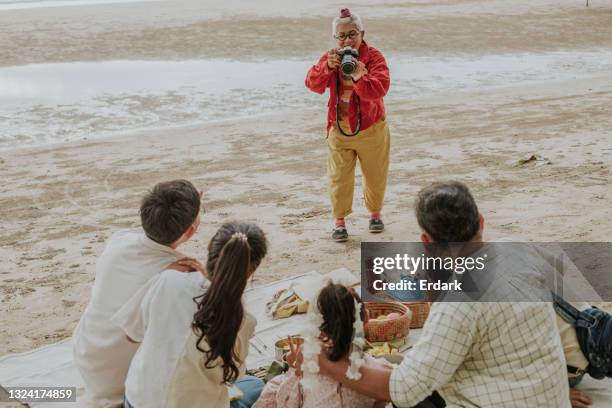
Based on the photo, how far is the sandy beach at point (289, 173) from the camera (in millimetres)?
5254

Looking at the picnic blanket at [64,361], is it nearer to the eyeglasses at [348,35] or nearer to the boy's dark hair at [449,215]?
the boy's dark hair at [449,215]

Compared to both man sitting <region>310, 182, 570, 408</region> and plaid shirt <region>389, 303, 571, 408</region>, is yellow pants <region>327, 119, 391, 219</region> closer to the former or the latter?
man sitting <region>310, 182, 570, 408</region>

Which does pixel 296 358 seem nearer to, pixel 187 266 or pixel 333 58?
pixel 187 266

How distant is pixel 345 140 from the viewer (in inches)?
206

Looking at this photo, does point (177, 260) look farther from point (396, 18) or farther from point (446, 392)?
point (396, 18)

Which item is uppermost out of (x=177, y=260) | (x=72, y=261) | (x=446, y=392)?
(x=177, y=260)

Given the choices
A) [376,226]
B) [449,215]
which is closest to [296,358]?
[449,215]

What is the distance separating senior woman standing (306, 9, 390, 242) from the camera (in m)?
5.01

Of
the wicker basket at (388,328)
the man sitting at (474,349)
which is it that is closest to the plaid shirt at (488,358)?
the man sitting at (474,349)

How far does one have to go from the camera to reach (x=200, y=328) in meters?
2.50

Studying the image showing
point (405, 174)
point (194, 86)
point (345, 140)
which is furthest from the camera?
point (194, 86)

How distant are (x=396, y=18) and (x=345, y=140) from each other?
17.1 metres

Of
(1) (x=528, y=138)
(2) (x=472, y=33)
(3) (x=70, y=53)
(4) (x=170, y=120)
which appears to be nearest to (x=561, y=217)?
(1) (x=528, y=138)

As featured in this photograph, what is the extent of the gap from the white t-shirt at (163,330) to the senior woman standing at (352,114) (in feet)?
8.94
